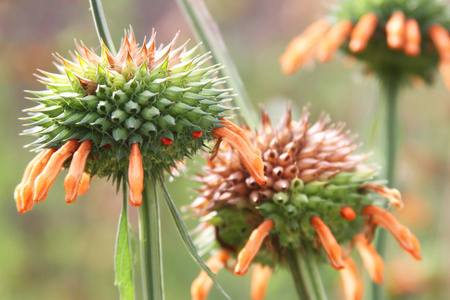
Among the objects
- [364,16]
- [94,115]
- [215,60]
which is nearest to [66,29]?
[364,16]

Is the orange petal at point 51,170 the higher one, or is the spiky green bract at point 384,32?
the spiky green bract at point 384,32

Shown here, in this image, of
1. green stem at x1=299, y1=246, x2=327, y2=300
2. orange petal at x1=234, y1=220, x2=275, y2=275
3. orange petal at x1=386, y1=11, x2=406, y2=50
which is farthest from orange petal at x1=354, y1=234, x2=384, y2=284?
orange petal at x1=386, y1=11, x2=406, y2=50

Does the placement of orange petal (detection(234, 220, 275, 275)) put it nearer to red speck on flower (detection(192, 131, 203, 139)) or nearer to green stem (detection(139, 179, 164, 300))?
green stem (detection(139, 179, 164, 300))

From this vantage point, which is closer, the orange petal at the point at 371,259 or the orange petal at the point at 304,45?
the orange petal at the point at 371,259

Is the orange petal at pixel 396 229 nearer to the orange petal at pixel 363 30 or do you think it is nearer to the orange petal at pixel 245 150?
the orange petal at pixel 245 150

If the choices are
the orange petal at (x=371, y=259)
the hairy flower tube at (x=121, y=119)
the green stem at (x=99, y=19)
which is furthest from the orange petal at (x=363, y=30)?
the green stem at (x=99, y=19)

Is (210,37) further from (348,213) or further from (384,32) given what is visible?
(384,32)
